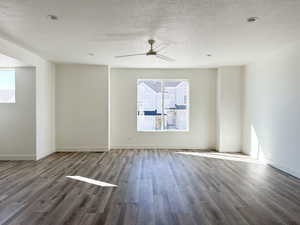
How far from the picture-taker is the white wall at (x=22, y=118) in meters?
5.49

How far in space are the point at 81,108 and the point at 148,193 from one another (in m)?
A: 4.16

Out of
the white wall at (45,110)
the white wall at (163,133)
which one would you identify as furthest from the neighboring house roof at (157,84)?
the white wall at (45,110)

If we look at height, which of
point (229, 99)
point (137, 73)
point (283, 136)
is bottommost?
point (283, 136)

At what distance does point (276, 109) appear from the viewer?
16.2ft

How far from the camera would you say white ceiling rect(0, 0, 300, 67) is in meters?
2.77

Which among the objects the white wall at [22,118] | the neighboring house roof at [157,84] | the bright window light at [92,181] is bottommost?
the bright window light at [92,181]

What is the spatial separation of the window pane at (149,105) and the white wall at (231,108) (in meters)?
2.00

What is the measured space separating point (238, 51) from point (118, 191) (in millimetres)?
3986

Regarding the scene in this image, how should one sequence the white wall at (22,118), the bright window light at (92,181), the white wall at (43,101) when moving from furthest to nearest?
the white wall at (22,118), the white wall at (43,101), the bright window light at (92,181)

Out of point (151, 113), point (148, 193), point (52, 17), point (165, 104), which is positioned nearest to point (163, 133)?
point (151, 113)

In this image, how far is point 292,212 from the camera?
108 inches

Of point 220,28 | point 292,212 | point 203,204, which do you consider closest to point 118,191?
point 203,204

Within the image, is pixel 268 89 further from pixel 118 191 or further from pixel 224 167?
pixel 118 191

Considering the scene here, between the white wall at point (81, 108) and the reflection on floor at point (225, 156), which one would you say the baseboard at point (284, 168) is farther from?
the white wall at point (81, 108)
